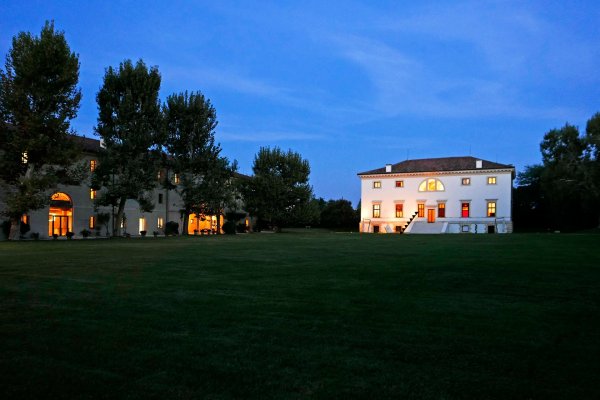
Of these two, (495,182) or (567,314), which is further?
(495,182)

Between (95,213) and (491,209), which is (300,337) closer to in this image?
(95,213)

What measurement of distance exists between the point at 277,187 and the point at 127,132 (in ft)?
65.9

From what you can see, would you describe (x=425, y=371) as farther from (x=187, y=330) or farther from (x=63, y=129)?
(x=63, y=129)

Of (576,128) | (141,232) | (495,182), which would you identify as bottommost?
(141,232)

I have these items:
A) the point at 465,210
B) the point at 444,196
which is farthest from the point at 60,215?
the point at 465,210

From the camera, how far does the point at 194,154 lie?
144 feet

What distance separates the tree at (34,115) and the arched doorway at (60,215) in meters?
6.85

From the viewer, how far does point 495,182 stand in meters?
54.0

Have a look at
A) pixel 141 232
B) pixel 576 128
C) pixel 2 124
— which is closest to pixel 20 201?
pixel 2 124

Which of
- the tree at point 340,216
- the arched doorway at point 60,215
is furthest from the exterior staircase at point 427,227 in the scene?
the arched doorway at point 60,215

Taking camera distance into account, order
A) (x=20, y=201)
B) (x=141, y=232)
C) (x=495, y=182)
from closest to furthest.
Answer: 1. (x=20, y=201)
2. (x=141, y=232)
3. (x=495, y=182)

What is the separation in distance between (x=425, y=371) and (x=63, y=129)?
31.8 meters

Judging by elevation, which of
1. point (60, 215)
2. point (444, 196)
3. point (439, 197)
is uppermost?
point (444, 196)

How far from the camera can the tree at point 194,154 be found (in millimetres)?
43125
